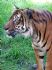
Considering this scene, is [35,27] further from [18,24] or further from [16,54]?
[16,54]

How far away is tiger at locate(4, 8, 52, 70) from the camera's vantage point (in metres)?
4.47

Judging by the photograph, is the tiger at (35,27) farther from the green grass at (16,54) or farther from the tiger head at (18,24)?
the green grass at (16,54)

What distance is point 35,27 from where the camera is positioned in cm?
450

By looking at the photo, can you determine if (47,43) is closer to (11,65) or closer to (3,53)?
(11,65)

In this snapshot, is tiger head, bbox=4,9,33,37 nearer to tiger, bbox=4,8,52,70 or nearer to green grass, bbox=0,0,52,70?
tiger, bbox=4,8,52,70

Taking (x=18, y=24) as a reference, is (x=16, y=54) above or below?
below

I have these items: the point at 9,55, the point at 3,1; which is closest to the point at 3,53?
the point at 9,55

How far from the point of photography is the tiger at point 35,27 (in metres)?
4.47

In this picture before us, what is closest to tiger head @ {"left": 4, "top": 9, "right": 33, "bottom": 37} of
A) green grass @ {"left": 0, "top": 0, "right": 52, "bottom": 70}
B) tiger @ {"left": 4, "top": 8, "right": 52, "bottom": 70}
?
tiger @ {"left": 4, "top": 8, "right": 52, "bottom": 70}

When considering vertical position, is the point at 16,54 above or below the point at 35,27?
below

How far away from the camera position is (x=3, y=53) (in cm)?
585

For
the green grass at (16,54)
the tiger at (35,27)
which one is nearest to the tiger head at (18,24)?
the tiger at (35,27)

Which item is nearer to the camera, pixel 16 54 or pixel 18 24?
pixel 18 24

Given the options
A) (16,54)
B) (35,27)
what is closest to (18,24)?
(35,27)
